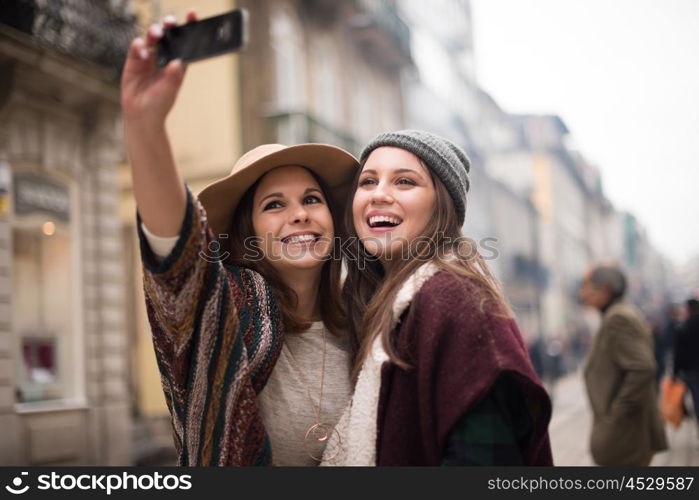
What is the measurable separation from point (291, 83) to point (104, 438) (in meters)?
6.30

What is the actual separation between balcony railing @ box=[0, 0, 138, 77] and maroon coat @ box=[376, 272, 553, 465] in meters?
6.83

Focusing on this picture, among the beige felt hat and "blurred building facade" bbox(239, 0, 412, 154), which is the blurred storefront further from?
the beige felt hat

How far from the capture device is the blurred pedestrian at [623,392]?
15.4ft

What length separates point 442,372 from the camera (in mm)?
1808

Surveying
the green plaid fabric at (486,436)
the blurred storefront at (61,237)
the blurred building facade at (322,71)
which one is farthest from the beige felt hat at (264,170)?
the blurred building facade at (322,71)

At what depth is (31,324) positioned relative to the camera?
8.20 metres

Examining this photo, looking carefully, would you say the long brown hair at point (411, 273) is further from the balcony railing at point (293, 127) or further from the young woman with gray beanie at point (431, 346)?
the balcony railing at point (293, 127)

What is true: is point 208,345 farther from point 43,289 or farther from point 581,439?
point 581,439

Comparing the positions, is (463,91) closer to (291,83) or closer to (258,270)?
(291,83)

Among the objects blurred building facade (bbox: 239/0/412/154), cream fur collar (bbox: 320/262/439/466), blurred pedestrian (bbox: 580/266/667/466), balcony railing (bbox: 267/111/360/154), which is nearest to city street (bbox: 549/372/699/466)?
blurred pedestrian (bbox: 580/266/667/466)

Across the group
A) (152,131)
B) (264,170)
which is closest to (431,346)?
(152,131)

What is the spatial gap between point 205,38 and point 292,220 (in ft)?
3.08

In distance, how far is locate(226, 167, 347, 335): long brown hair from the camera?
7.62 ft

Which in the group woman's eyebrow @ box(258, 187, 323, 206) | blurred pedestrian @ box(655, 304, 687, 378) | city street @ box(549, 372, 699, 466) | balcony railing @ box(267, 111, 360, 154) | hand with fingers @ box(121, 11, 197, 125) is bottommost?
city street @ box(549, 372, 699, 466)
